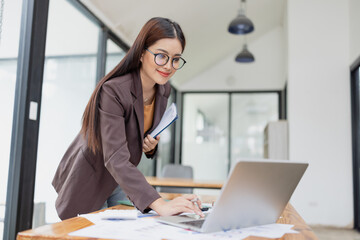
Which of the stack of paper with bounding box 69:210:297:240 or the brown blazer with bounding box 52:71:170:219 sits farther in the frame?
the brown blazer with bounding box 52:71:170:219

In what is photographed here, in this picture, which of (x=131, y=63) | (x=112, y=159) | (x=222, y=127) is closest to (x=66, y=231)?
(x=112, y=159)

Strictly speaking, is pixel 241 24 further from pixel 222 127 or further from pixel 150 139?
pixel 222 127

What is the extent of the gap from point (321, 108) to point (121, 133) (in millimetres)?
4343

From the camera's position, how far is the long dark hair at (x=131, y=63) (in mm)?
1175

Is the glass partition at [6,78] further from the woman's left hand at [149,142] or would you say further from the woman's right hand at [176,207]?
the woman's right hand at [176,207]

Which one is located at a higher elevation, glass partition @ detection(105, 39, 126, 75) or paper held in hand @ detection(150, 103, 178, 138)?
glass partition @ detection(105, 39, 126, 75)

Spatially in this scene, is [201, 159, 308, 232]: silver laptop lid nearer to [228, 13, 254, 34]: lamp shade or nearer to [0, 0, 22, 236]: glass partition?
[0, 0, 22, 236]: glass partition

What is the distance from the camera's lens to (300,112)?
16.4ft

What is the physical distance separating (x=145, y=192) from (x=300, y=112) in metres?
4.30

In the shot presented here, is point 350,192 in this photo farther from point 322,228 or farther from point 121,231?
point 121,231

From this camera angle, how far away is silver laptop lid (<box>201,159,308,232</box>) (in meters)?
0.82

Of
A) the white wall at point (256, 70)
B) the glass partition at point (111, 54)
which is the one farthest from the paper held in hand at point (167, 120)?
the white wall at point (256, 70)

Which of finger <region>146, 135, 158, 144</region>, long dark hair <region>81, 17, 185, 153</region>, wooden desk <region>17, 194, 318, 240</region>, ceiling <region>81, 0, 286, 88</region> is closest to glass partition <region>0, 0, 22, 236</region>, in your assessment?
ceiling <region>81, 0, 286, 88</region>

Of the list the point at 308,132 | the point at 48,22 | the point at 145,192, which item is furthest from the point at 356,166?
the point at 145,192
